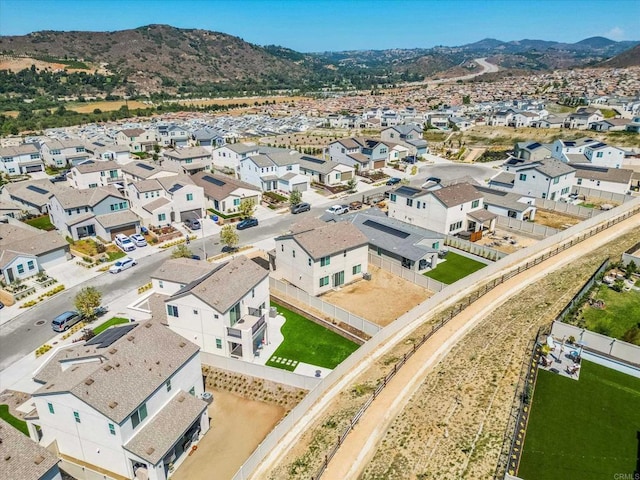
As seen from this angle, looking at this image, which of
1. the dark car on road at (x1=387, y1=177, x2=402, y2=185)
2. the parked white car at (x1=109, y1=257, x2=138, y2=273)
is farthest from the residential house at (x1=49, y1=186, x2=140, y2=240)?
the dark car on road at (x1=387, y1=177, x2=402, y2=185)

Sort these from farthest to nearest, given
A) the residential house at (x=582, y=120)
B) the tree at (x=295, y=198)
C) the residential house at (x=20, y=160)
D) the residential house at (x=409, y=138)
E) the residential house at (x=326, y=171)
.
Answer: the residential house at (x=582, y=120), the residential house at (x=409, y=138), the residential house at (x=20, y=160), the residential house at (x=326, y=171), the tree at (x=295, y=198)

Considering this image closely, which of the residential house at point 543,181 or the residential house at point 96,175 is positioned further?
the residential house at point 96,175

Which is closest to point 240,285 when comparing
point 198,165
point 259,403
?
point 259,403

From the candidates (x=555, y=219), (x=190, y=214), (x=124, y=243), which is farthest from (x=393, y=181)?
(x=124, y=243)

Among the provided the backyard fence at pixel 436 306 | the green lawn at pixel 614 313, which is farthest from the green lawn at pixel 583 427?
the backyard fence at pixel 436 306

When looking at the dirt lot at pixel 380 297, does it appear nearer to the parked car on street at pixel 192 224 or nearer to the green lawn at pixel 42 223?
the parked car on street at pixel 192 224

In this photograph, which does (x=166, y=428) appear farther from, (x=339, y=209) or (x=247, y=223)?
(x=339, y=209)
